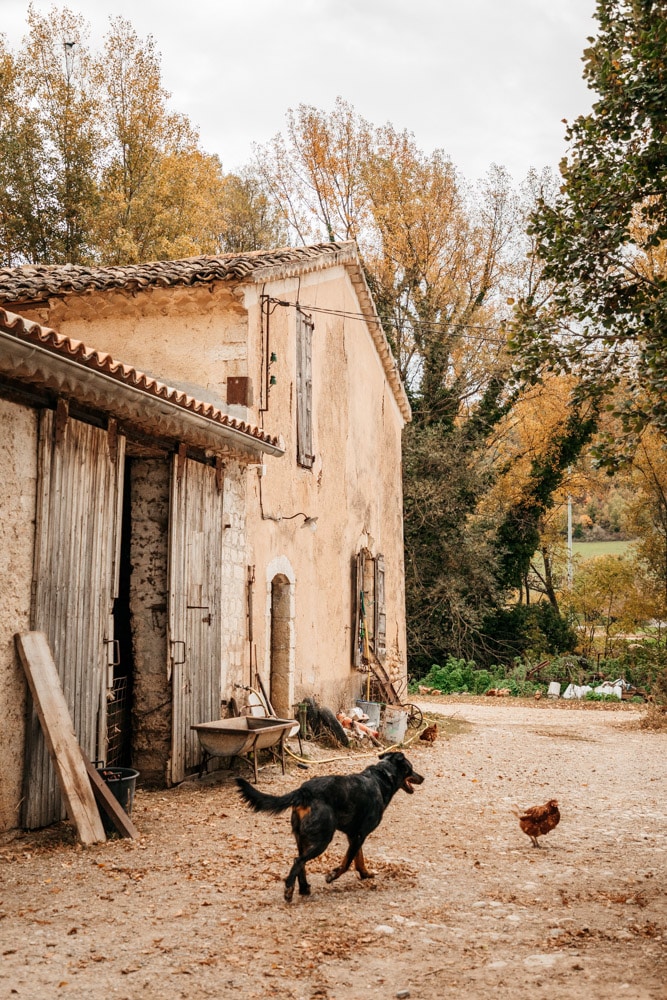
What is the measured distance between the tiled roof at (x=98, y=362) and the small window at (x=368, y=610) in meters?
6.07

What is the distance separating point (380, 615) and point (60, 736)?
953 centimetres

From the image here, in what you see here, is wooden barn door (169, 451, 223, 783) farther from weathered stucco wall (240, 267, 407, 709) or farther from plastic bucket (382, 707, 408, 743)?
plastic bucket (382, 707, 408, 743)

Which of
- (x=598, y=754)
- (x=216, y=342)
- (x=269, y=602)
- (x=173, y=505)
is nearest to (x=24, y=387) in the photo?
(x=173, y=505)

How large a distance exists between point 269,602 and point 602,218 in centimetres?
589

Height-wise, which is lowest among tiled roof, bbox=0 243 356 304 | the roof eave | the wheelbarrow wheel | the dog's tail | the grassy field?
the wheelbarrow wheel

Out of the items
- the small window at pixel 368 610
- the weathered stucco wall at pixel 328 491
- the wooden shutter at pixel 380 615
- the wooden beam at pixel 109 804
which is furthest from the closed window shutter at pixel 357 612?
the wooden beam at pixel 109 804

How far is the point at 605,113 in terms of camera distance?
6059 millimetres

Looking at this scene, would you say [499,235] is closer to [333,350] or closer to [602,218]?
[333,350]

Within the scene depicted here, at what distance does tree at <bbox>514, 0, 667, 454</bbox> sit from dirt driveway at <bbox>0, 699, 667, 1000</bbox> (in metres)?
2.97

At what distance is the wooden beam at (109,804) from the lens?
6.17 m

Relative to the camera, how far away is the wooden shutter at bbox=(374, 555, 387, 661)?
14884mm

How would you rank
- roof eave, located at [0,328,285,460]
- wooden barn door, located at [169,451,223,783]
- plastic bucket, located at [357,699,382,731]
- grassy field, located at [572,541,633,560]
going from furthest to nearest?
grassy field, located at [572,541,633,560]
plastic bucket, located at [357,699,382,731]
wooden barn door, located at [169,451,223,783]
roof eave, located at [0,328,285,460]

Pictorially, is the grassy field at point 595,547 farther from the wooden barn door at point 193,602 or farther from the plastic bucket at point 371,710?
the wooden barn door at point 193,602

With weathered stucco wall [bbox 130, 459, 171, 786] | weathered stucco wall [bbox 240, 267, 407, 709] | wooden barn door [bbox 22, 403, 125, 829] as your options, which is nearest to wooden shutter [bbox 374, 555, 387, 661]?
weathered stucco wall [bbox 240, 267, 407, 709]
